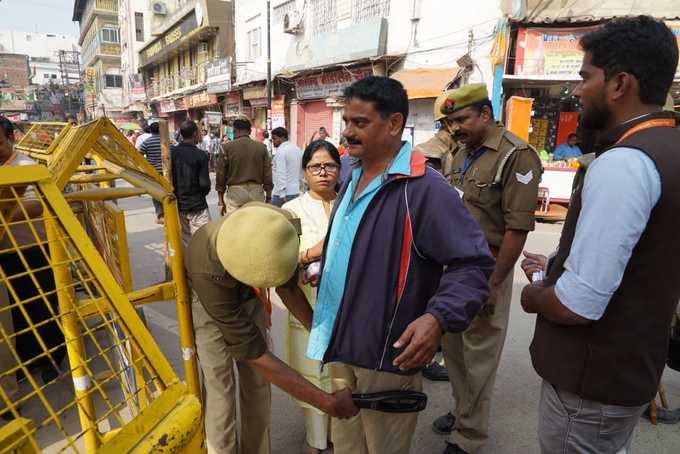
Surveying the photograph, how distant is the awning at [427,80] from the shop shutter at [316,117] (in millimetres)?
4091

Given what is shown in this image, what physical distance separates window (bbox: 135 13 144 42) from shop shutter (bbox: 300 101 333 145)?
31665mm

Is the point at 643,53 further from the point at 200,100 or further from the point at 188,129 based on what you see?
the point at 200,100

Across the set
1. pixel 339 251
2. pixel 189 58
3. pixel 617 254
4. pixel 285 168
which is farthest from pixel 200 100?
pixel 617 254

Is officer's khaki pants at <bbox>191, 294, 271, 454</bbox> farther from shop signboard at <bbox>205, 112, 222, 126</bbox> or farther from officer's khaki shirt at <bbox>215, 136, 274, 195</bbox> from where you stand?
shop signboard at <bbox>205, 112, 222, 126</bbox>

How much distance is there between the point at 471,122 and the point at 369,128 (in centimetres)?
101

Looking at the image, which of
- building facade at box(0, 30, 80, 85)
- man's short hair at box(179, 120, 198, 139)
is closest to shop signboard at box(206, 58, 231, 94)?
man's short hair at box(179, 120, 198, 139)

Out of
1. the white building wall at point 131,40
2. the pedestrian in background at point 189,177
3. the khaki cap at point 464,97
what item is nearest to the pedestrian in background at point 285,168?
the pedestrian in background at point 189,177

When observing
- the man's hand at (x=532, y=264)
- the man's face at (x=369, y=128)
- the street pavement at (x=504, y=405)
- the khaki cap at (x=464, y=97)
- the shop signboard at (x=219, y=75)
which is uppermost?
the shop signboard at (x=219, y=75)

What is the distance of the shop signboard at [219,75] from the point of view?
1911 cm

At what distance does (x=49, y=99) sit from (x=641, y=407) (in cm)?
6976

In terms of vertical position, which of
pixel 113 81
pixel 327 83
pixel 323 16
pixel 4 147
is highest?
pixel 113 81

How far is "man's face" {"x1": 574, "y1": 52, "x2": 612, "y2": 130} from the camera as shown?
1.28 metres

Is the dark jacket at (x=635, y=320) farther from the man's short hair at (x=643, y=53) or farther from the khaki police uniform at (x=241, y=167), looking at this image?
the khaki police uniform at (x=241, y=167)

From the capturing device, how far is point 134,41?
3800 cm
